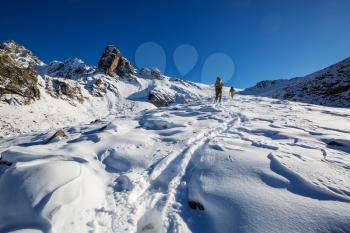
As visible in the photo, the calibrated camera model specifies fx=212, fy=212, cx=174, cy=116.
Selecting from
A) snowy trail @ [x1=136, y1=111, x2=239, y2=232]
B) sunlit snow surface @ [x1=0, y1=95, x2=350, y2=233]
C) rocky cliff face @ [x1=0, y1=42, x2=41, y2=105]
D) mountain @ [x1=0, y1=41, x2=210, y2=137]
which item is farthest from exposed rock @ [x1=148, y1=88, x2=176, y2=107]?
snowy trail @ [x1=136, y1=111, x2=239, y2=232]

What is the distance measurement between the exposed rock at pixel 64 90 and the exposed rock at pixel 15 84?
4085 mm

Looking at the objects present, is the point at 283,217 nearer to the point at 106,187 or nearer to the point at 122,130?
the point at 106,187

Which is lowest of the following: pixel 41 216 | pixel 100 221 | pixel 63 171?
pixel 100 221

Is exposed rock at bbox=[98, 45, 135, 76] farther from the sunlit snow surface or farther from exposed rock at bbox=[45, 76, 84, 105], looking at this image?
the sunlit snow surface

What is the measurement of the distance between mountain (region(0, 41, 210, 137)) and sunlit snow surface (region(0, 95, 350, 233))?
21872 mm

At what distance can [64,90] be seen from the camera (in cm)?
4012

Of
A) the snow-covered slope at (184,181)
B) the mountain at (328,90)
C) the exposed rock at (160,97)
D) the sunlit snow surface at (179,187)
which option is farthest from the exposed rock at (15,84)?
the mountain at (328,90)

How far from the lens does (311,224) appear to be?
10.6 feet

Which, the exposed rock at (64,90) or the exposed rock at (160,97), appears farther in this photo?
the exposed rock at (160,97)

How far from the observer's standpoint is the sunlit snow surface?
135 inches

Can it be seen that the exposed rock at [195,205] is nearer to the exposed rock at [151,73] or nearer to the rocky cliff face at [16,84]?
the rocky cliff face at [16,84]

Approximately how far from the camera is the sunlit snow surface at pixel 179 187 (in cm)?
342

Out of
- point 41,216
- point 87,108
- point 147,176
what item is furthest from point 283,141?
point 87,108

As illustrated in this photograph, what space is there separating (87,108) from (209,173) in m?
39.7
